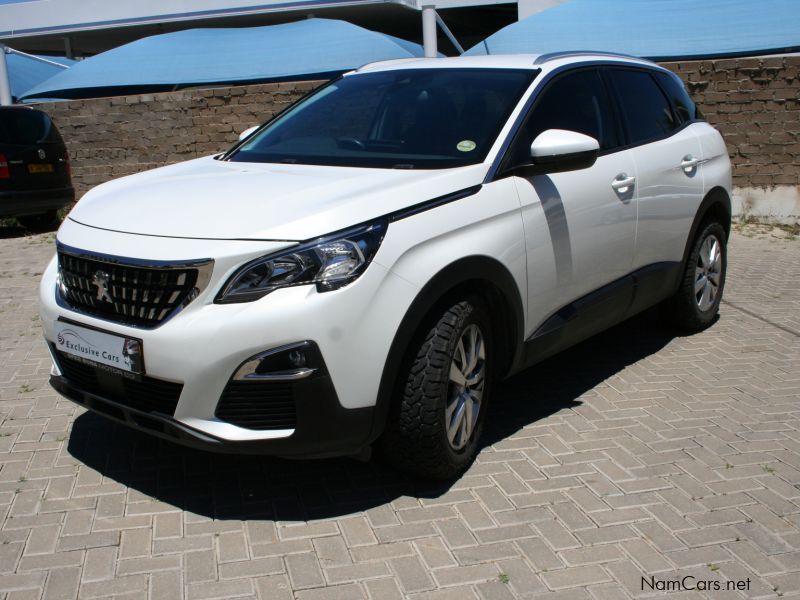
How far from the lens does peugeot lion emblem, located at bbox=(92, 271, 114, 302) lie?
3.40 metres

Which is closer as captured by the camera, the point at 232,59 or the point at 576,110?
the point at 576,110

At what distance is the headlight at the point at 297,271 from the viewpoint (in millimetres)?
3162

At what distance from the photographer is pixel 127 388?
3.38 m

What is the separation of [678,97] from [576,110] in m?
1.64

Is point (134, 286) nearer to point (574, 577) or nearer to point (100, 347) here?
point (100, 347)

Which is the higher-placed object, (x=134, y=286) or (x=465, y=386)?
(x=134, y=286)

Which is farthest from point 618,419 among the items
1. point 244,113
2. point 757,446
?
point 244,113

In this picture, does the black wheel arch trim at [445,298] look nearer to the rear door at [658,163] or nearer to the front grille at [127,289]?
the front grille at [127,289]

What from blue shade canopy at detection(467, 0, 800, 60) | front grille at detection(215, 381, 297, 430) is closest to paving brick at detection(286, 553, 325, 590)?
front grille at detection(215, 381, 297, 430)

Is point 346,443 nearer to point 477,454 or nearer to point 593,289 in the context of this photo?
point 477,454

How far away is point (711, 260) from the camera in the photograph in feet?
19.8

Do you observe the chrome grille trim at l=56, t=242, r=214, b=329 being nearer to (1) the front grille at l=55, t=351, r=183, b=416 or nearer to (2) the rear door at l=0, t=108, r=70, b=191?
(1) the front grille at l=55, t=351, r=183, b=416

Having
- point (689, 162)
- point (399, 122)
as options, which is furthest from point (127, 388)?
point (689, 162)

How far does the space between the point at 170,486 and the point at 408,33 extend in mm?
20929
